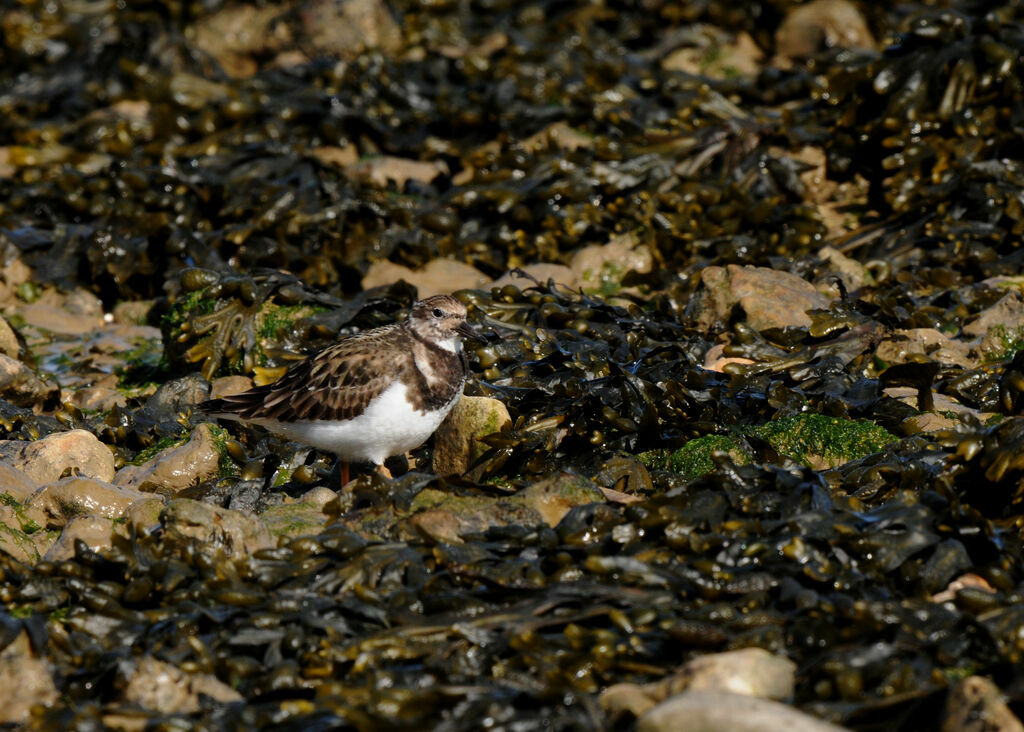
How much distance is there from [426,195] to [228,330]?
266 cm

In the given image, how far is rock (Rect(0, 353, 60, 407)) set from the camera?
6348 mm

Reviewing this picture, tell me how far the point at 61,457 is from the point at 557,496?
8.31 ft

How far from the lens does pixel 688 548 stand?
4.23 meters

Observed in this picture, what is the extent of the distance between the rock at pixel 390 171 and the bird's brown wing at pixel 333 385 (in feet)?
12.2

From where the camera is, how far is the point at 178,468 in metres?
5.49

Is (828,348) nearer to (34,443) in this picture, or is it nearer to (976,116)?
(976,116)

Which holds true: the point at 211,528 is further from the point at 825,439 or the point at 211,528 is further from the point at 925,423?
the point at 925,423

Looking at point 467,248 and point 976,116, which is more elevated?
point 976,116

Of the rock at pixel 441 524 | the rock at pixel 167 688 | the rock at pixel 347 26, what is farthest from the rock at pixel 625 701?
the rock at pixel 347 26

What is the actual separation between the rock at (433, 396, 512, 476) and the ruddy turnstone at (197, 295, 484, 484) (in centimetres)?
13

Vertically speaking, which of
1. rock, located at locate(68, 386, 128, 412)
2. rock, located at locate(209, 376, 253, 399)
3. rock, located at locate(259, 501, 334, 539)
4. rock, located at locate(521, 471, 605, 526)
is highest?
rock, located at locate(521, 471, 605, 526)

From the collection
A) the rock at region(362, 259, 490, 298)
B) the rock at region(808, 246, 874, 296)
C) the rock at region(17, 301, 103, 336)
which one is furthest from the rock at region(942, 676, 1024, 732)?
the rock at region(17, 301, 103, 336)

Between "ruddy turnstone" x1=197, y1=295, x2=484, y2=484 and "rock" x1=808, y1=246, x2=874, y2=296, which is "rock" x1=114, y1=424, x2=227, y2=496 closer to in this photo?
"ruddy turnstone" x1=197, y1=295, x2=484, y2=484

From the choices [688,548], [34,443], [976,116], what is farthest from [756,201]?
[34,443]
